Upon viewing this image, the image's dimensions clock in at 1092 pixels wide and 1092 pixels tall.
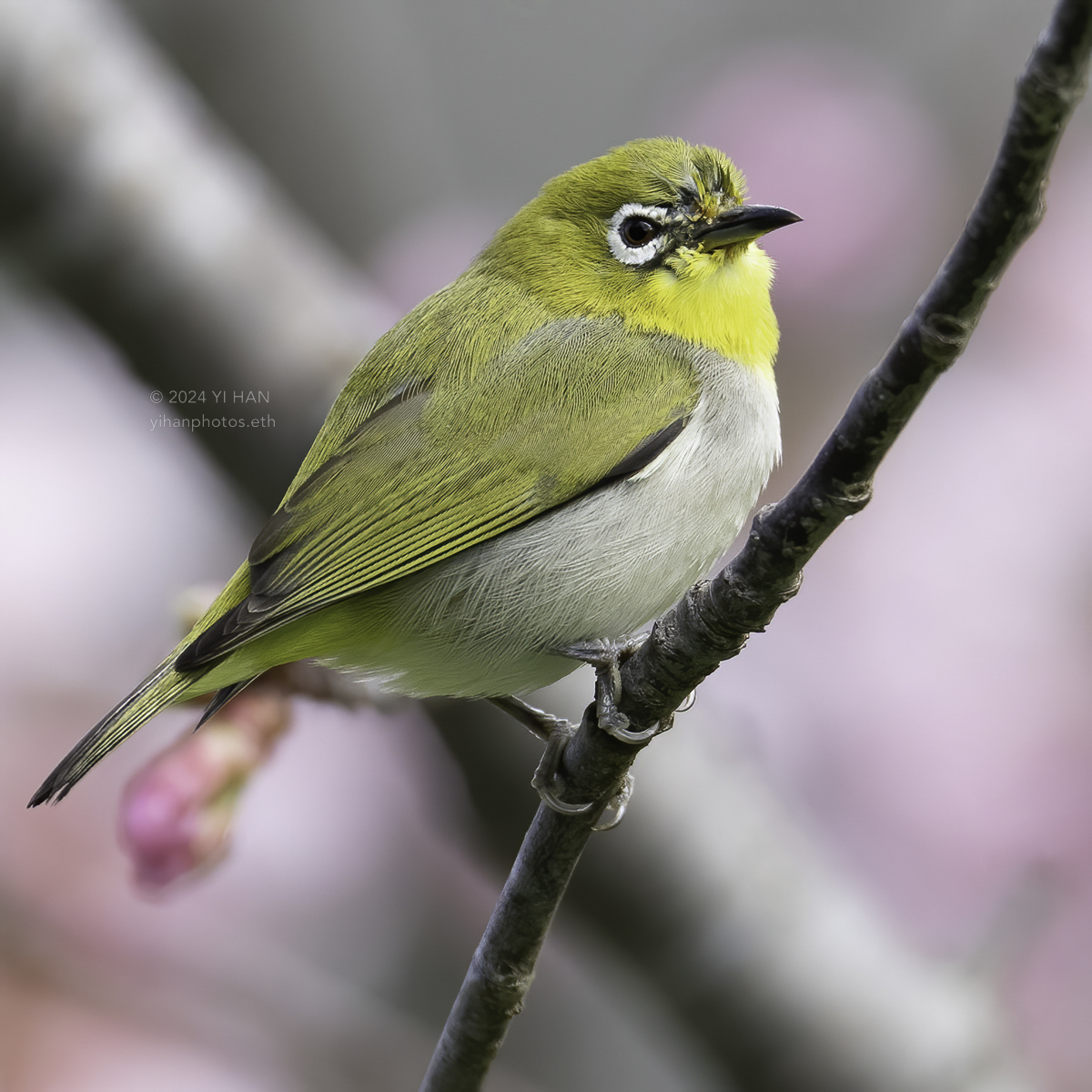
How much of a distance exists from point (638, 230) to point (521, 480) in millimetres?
753

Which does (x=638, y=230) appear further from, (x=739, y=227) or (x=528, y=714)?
(x=528, y=714)

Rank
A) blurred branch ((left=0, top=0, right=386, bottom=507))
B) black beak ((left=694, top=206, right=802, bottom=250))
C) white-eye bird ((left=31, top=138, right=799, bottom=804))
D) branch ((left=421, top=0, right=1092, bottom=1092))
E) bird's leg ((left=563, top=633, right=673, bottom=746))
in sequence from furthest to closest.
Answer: blurred branch ((left=0, top=0, right=386, bottom=507)) < black beak ((left=694, top=206, right=802, bottom=250)) < white-eye bird ((left=31, top=138, right=799, bottom=804)) < bird's leg ((left=563, top=633, right=673, bottom=746)) < branch ((left=421, top=0, right=1092, bottom=1092))

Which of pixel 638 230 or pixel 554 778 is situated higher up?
pixel 638 230

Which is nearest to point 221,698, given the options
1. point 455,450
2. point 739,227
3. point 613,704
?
point 455,450

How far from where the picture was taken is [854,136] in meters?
4.29

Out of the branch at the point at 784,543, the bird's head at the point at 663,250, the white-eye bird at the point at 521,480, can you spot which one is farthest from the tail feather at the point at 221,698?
the bird's head at the point at 663,250

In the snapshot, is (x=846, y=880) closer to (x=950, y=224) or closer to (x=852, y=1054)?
(x=852, y=1054)

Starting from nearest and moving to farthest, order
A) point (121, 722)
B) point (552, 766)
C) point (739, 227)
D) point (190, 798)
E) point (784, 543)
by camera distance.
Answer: point (784, 543), point (552, 766), point (121, 722), point (190, 798), point (739, 227)

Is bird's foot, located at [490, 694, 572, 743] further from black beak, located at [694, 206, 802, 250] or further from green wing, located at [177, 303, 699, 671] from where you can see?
black beak, located at [694, 206, 802, 250]

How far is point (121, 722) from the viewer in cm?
232

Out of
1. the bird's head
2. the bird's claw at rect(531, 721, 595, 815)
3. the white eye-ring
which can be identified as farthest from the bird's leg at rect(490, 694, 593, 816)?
the white eye-ring

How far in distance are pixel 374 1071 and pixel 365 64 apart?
13.1 feet

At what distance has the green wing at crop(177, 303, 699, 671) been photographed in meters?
2.41

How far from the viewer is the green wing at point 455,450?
2410mm
